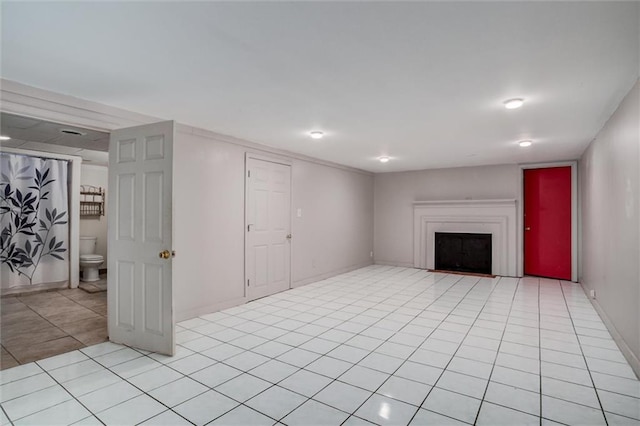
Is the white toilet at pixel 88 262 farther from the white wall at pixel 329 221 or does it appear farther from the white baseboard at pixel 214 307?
the white wall at pixel 329 221

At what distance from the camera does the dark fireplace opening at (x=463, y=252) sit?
278 inches

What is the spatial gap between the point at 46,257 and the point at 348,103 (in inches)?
223

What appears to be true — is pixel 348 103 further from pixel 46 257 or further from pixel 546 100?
pixel 46 257

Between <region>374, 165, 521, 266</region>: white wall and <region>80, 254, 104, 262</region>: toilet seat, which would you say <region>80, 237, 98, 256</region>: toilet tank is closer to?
<region>80, 254, 104, 262</region>: toilet seat

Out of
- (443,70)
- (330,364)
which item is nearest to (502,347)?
(330,364)

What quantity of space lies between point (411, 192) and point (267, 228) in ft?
13.5

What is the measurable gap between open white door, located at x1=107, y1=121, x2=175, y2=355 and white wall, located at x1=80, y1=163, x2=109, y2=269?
14.1 ft

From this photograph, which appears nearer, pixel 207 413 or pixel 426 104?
pixel 207 413

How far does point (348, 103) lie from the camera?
129 inches

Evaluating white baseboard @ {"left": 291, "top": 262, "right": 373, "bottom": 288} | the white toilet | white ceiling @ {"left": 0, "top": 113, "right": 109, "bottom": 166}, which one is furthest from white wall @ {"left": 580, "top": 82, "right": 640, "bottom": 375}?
the white toilet

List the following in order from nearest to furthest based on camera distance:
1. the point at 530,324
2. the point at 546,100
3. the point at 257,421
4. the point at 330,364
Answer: the point at 257,421 → the point at 330,364 → the point at 546,100 → the point at 530,324

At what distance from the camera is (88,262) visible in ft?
20.0

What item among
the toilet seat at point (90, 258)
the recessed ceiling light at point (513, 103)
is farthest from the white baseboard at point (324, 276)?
the recessed ceiling light at point (513, 103)

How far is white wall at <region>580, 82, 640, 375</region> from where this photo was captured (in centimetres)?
272
